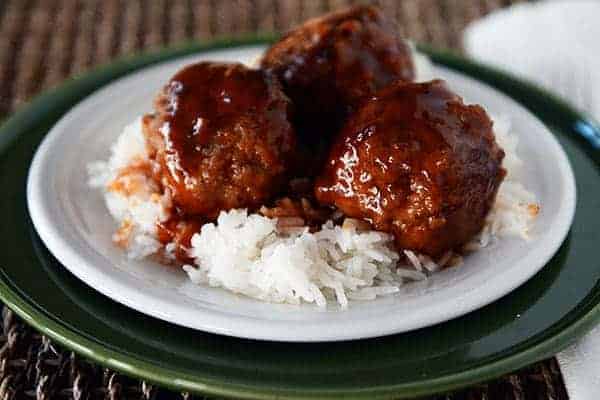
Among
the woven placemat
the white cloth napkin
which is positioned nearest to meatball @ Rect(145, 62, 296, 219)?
the woven placemat

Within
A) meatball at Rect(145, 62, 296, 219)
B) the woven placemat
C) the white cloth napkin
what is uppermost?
meatball at Rect(145, 62, 296, 219)

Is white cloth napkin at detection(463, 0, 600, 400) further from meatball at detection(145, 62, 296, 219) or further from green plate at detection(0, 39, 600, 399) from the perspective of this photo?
meatball at detection(145, 62, 296, 219)

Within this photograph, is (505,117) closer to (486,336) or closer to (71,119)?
(486,336)

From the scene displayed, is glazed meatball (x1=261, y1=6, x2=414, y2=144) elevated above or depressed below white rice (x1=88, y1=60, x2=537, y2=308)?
above

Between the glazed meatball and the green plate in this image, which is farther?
the glazed meatball

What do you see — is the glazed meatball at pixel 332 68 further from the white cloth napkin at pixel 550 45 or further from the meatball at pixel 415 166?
the white cloth napkin at pixel 550 45

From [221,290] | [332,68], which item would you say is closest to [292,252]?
[221,290]

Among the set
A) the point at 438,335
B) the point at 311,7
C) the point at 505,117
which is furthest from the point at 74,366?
the point at 311,7
